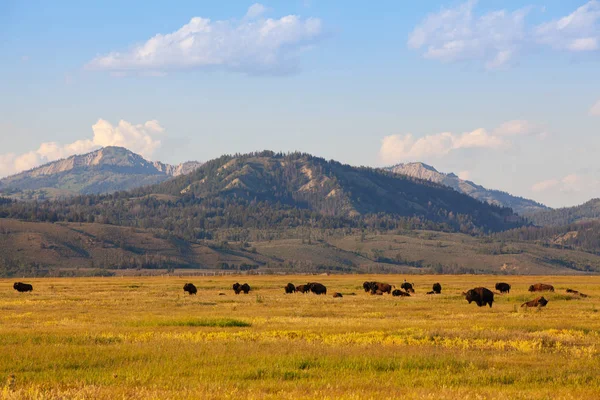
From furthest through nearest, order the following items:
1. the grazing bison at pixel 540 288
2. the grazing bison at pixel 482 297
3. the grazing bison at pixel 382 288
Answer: the grazing bison at pixel 382 288 → the grazing bison at pixel 540 288 → the grazing bison at pixel 482 297

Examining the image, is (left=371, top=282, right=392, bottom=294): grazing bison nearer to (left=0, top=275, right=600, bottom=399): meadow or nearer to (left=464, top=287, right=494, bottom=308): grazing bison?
(left=464, top=287, right=494, bottom=308): grazing bison

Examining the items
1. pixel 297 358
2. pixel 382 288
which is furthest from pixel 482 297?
pixel 297 358

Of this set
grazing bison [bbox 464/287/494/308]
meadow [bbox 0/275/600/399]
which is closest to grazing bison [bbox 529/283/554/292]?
grazing bison [bbox 464/287/494/308]

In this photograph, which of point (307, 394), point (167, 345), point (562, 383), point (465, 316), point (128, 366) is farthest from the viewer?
point (465, 316)

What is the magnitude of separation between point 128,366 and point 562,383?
1084 cm

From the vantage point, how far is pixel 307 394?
16.1 meters

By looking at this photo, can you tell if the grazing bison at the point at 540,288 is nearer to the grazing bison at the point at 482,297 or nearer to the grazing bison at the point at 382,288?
the grazing bison at the point at 382,288

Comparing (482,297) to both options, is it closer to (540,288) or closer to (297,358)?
(540,288)

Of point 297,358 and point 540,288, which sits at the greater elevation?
point 540,288

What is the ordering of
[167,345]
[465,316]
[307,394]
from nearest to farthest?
1. [307,394]
2. [167,345]
3. [465,316]

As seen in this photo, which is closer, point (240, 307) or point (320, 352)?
point (320, 352)

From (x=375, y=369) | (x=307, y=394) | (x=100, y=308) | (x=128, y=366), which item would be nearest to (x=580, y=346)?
(x=375, y=369)

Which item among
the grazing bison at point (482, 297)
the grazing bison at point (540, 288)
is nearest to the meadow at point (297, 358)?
the grazing bison at point (482, 297)

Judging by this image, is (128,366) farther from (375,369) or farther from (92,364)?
(375,369)
